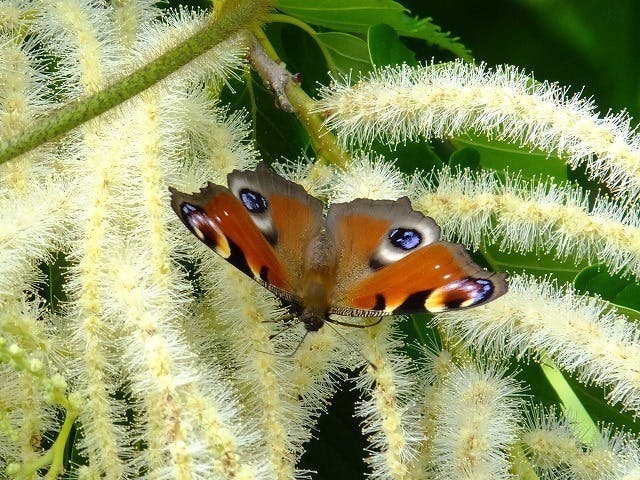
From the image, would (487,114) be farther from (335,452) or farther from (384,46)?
(335,452)

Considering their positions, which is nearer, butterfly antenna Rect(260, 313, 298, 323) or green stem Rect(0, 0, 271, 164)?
green stem Rect(0, 0, 271, 164)

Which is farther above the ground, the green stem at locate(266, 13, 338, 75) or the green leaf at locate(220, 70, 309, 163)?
the green stem at locate(266, 13, 338, 75)

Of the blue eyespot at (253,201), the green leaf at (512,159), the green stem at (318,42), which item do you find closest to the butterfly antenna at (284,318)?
the blue eyespot at (253,201)

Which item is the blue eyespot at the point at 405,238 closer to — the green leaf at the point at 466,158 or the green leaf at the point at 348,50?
the green leaf at the point at 466,158

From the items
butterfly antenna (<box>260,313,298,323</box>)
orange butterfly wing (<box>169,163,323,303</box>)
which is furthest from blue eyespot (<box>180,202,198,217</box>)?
butterfly antenna (<box>260,313,298,323</box>)

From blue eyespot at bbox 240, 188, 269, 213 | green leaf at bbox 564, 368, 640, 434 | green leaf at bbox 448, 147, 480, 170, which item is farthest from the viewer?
green leaf at bbox 448, 147, 480, 170

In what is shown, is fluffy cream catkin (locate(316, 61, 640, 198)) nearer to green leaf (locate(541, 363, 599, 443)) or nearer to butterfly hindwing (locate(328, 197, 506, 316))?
butterfly hindwing (locate(328, 197, 506, 316))
